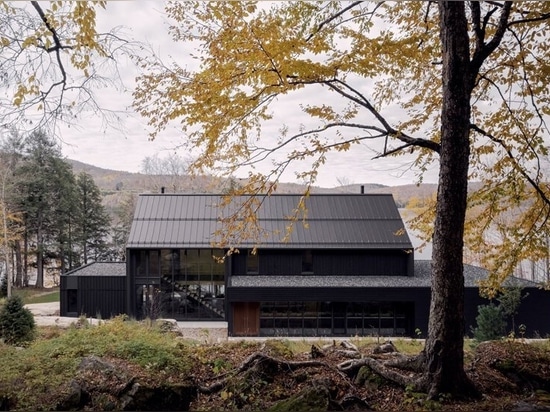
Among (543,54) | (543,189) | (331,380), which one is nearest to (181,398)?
(331,380)

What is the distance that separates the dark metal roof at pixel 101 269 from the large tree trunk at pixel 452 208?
10.8m

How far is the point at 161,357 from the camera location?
10.4 ft

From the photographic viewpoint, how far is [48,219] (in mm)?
9656

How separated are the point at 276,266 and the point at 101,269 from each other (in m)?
5.38

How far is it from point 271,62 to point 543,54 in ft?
9.49

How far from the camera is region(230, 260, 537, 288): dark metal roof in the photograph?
427 inches

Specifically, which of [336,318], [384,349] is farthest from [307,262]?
[384,349]

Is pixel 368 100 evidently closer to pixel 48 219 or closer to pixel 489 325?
pixel 489 325

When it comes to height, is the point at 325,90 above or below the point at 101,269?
above

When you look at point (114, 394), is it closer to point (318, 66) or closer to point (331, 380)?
point (331, 380)

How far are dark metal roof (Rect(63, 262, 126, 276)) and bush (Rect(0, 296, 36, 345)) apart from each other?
6.15 m

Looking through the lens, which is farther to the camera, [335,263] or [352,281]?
[335,263]

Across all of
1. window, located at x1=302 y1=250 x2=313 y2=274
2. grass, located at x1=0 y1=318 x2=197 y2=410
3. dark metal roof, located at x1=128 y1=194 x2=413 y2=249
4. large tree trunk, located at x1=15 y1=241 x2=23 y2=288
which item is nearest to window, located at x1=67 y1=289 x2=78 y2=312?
large tree trunk, located at x1=15 y1=241 x2=23 y2=288

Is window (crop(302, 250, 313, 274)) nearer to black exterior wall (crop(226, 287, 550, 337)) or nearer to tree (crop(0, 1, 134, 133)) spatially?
black exterior wall (crop(226, 287, 550, 337))
